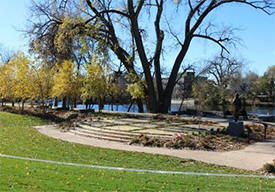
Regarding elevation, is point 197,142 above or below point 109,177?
above

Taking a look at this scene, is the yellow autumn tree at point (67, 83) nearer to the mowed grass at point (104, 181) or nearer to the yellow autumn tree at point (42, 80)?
the yellow autumn tree at point (42, 80)

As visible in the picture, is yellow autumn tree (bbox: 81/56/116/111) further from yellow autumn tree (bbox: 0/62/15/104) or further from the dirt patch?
the dirt patch

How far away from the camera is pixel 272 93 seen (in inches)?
2916

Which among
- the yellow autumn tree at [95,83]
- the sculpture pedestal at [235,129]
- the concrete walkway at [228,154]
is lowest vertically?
the concrete walkway at [228,154]

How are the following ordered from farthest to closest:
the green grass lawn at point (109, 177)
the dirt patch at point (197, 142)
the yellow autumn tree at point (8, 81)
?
the yellow autumn tree at point (8, 81) < the dirt patch at point (197, 142) < the green grass lawn at point (109, 177)

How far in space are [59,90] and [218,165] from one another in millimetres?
22549

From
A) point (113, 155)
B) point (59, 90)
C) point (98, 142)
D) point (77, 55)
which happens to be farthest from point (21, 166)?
point (77, 55)

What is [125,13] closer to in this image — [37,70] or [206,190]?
[37,70]

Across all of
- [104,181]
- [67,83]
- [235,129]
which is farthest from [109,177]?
[67,83]

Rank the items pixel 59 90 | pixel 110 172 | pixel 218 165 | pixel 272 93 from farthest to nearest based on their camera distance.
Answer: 1. pixel 272 93
2. pixel 59 90
3. pixel 218 165
4. pixel 110 172

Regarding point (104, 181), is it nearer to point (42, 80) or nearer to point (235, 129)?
point (235, 129)

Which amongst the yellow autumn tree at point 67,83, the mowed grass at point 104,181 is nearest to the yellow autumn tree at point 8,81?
the yellow autumn tree at point 67,83

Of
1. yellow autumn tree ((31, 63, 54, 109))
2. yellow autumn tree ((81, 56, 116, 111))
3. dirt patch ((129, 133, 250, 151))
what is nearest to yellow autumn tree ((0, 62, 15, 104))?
yellow autumn tree ((31, 63, 54, 109))

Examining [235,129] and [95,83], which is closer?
[235,129]
